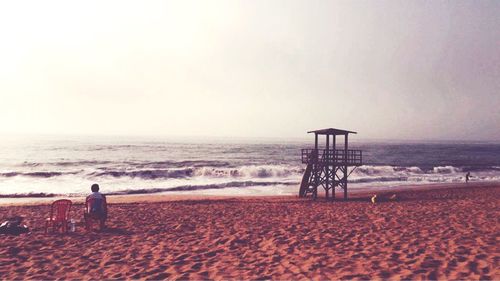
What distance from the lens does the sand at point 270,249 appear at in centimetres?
650

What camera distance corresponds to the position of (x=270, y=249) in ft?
26.6

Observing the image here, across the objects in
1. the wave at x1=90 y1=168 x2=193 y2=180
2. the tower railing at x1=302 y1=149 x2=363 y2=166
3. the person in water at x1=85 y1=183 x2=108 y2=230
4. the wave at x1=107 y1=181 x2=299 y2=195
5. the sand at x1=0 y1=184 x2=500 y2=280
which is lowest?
the wave at x1=107 y1=181 x2=299 y2=195

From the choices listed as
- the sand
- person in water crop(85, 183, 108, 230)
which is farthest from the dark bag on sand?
person in water crop(85, 183, 108, 230)

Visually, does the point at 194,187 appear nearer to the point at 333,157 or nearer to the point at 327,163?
the point at 327,163

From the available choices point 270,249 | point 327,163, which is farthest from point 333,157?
point 270,249

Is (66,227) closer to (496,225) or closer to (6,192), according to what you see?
(496,225)

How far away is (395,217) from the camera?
12.1 m

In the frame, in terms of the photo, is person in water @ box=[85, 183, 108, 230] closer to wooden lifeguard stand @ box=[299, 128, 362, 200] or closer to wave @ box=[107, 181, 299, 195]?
wooden lifeguard stand @ box=[299, 128, 362, 200]

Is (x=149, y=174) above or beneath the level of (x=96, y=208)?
beneath

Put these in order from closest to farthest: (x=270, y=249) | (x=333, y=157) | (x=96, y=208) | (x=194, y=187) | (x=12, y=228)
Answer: (x=270, y=249)
(x=12, y=228)
(x=96, y=208)
(x=333, y=157)
(x=194, y=187)

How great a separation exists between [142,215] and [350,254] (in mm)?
8862

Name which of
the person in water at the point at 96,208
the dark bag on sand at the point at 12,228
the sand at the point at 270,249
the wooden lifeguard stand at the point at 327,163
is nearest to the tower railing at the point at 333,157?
the wooden lifeguard stand at the point at 327,163

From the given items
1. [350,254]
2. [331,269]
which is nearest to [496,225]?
[350,254]

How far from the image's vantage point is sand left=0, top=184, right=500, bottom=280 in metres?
6.50
